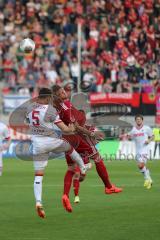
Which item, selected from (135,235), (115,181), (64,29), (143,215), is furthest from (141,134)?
(64,29)

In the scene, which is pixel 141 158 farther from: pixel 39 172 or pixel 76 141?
pixel 39 172

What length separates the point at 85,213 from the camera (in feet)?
51.3

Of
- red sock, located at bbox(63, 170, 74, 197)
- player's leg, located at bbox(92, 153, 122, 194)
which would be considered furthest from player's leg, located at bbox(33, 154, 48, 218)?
player's leg, located at bbox(92, 153, 122, 194)

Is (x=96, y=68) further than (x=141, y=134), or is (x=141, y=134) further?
(x=96, y=68)

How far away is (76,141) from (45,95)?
262 centimetres

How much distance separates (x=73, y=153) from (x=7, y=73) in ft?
67.0

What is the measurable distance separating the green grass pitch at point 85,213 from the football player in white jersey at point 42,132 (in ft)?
2.25

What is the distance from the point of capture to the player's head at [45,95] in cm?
1500

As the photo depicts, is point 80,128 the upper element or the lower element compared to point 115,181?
upper

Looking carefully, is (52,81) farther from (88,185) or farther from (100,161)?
(100,161)

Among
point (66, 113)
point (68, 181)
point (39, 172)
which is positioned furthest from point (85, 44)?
point (39, 172)

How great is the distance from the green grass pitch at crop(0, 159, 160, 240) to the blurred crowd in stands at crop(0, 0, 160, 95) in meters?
11.5

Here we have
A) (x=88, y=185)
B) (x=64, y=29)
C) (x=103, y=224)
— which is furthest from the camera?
(x=64, y=29)

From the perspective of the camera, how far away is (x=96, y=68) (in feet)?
120
